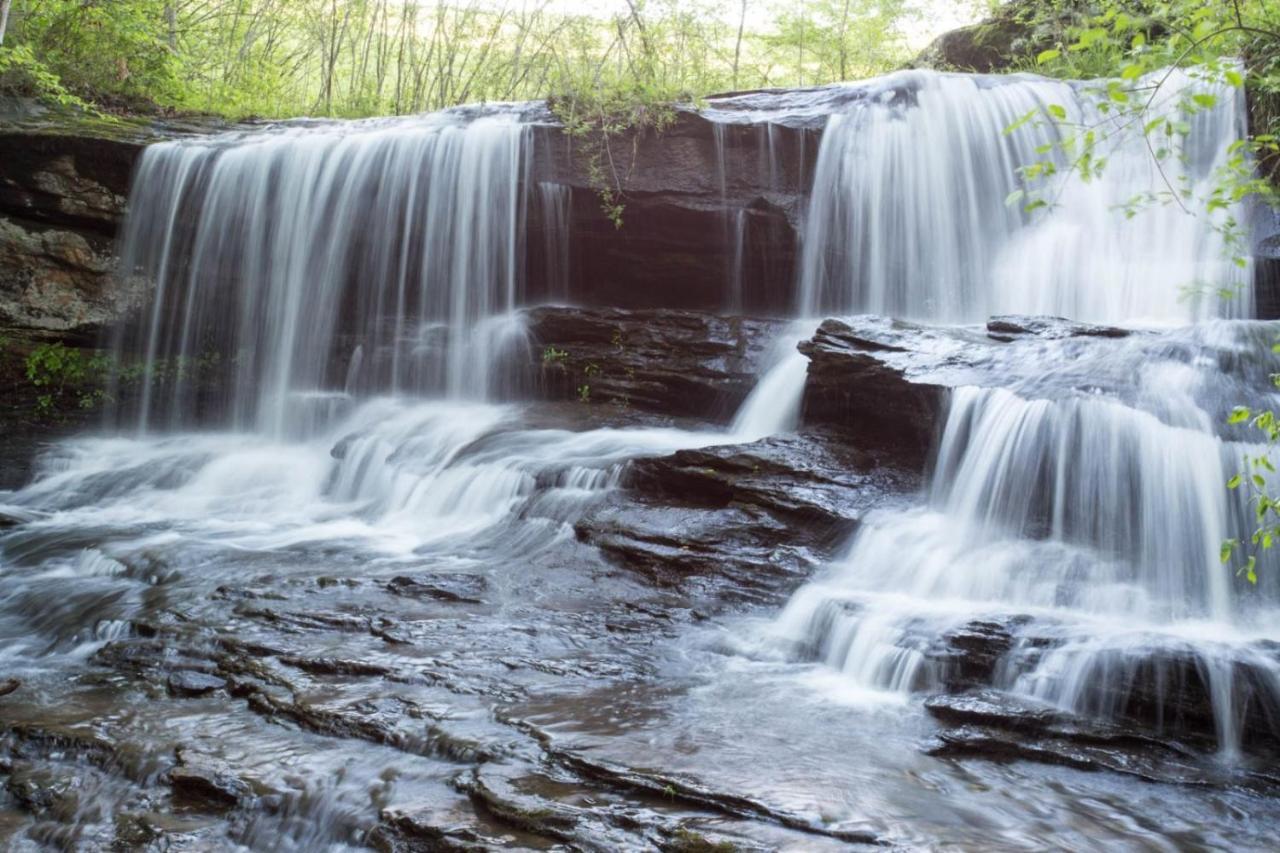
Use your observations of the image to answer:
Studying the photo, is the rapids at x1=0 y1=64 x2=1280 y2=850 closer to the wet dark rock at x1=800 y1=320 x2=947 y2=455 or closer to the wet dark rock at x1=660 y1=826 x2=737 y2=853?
the wet dark rock at x1=660 y1=826 x2=737 y2=853

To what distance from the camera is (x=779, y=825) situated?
3434 millimetres

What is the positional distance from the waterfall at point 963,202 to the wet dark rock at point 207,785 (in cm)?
762

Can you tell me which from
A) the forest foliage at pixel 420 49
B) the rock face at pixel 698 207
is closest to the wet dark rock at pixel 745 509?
Result: the rock face at pixel 698 207

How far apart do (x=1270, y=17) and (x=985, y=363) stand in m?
2.86

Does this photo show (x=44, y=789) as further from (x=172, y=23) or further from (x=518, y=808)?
(x=172, y=23)

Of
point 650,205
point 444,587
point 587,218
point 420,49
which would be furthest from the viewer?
point 420,49

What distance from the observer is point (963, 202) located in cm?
1004

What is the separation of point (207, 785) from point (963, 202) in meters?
8.84

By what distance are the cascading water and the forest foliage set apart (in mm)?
2678

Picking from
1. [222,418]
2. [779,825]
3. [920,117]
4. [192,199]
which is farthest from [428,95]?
[779,825]

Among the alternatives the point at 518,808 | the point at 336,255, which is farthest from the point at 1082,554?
the point at 336,255

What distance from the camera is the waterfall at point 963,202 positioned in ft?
31.3

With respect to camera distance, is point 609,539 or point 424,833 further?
point 609,539

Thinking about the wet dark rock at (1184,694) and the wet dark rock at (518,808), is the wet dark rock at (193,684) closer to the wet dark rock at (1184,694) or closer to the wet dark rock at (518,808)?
the wet dark rock at (518,808)
